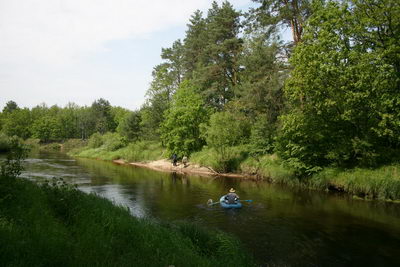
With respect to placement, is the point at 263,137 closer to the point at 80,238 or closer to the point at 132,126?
the point at 80,238

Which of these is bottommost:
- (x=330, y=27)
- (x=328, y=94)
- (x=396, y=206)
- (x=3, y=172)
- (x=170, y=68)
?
(x=396, y=206)

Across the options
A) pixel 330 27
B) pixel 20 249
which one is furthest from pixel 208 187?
pixel 20 249

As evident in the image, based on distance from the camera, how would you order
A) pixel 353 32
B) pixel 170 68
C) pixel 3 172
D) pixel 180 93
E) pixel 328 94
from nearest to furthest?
pixel 3 172
pixel 353 32
pixel 328 94
pixel 180 93
pixel 170 68

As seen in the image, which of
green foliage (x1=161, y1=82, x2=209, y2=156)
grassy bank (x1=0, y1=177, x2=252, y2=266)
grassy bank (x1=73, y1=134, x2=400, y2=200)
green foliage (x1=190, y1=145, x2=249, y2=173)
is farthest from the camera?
A: green foliage (x1=161, y1=82, x2=209, y2=156)

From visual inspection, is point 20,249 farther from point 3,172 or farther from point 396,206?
point 396,206

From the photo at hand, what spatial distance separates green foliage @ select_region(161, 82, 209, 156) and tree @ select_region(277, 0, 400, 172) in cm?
1938

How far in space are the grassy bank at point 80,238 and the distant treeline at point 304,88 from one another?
15752 millimetres

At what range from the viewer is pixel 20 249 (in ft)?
18.9

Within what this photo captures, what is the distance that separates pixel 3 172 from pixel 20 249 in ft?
10.3

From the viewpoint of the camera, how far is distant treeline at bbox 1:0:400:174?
67.9 ft

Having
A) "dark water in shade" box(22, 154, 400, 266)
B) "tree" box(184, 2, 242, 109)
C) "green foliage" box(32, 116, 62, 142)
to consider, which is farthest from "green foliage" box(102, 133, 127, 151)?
"green foliage" box(32, 116, 62, 142)

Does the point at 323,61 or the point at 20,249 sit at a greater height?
the point at 323,61

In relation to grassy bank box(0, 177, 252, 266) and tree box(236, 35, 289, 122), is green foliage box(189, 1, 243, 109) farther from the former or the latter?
grassy bank box(0, 177, 252, 266)

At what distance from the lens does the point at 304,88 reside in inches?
922
